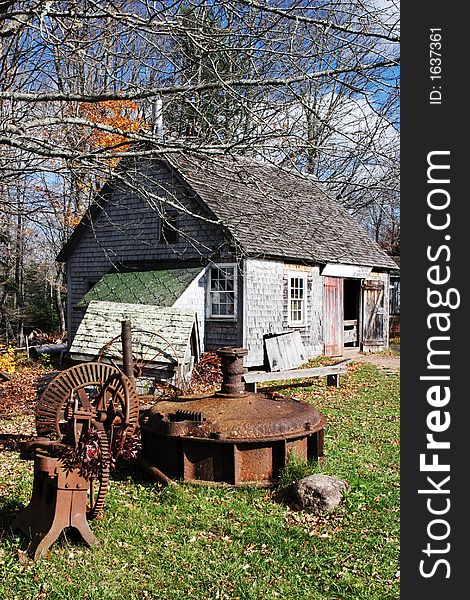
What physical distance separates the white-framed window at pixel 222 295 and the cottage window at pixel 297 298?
2316 millimetres

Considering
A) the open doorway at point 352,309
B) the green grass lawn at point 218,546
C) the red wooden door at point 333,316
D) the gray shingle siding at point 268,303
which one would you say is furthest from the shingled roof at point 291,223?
the green grass lawn at point 218,546

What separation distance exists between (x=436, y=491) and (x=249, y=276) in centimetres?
1213

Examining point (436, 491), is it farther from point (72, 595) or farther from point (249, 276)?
point (249, 276)

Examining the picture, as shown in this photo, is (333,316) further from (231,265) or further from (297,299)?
(231,265)

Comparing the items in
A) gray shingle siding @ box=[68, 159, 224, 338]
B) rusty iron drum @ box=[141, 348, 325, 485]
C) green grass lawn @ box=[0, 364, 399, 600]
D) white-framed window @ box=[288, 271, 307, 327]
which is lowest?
green grass lawn @ box=[0, 364, 399, 600]

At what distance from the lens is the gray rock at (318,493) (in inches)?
239

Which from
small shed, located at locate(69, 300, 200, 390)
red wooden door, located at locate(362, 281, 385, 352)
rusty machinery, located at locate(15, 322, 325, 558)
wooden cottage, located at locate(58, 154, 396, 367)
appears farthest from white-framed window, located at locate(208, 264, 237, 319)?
rusty machinery, located at locate(15, 322, 325, 558)

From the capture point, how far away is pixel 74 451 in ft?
16.7

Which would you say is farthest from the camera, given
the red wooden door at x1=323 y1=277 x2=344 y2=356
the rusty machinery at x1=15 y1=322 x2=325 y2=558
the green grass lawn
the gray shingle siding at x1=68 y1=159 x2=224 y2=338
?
the red wooden door at x1=323 y1=277 x2=344 y2=356

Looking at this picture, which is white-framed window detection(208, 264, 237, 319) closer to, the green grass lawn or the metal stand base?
the green grass lawn

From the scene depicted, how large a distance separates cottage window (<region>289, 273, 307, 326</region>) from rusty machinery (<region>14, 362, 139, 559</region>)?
12525 mm

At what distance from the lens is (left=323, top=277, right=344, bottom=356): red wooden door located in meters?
20.0

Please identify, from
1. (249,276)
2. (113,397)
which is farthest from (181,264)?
(113,397)

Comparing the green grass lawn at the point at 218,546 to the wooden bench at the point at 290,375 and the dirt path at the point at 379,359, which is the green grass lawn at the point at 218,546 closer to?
the wooden bench at the point at 290,375
